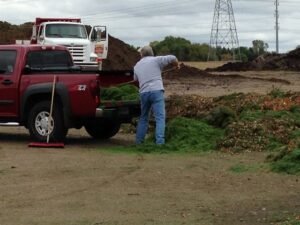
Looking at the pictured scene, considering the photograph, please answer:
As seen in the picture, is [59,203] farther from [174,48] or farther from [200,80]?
[174,48]

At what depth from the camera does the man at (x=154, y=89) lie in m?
13.9

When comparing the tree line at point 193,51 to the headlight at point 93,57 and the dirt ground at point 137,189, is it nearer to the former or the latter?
the headlight at point 93,57

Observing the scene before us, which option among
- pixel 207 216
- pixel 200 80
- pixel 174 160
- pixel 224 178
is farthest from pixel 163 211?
pixel 200 80

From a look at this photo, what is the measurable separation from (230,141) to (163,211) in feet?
17.8

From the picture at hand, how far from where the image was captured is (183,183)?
1016 centimetres

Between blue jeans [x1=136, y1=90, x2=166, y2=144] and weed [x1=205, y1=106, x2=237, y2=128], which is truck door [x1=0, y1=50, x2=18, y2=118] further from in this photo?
weed [x1=205, y1=106, x2=237, y2=128]

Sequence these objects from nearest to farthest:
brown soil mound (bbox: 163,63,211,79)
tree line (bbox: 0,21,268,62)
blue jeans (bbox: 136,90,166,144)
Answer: blue jeans (bbox: 136,90,166,144)
brown soil mound (bbox: 163,63,211,79)
tree line (bbox: 0,21,268,62)

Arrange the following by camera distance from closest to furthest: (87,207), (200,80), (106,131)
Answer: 1. (87,207)
2. (106,131)
3. (200,80)

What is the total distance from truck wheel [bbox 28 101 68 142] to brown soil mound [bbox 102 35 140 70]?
1324 inches

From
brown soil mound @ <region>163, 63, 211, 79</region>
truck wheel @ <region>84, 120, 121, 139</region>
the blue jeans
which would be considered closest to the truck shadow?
truck wheel @ <region>84, 120, 121, 139</region>

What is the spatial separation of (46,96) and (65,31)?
762 inches

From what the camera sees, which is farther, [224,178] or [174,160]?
[174,160]

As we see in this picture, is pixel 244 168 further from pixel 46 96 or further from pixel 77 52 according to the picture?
pixel 77 52

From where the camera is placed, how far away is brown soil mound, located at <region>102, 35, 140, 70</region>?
50.3 m
